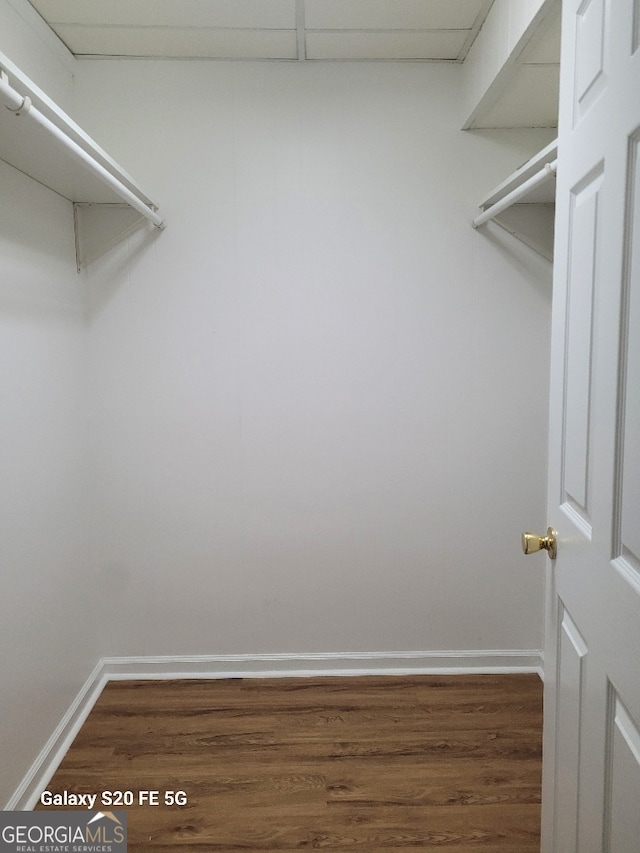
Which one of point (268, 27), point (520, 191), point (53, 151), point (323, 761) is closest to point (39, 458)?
point (53, 151)

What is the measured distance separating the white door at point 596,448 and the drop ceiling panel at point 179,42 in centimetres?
134

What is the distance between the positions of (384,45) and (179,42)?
0.75 metres

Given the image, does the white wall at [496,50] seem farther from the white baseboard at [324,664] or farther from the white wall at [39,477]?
the white baseboard at [324,664]

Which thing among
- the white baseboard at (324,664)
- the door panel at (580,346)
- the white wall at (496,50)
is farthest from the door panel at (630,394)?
the white baseboard at (324,664)

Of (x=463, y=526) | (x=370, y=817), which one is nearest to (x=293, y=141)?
(x=463, y=526)

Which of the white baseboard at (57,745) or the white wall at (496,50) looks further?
the white baseboard at (57,745)

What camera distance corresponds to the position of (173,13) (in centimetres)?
208

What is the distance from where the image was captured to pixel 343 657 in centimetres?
265

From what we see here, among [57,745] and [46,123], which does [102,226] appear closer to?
[46,123]

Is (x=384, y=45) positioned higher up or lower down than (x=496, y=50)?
higher up

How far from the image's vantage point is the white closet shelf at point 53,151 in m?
1.37

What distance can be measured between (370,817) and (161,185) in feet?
7.60

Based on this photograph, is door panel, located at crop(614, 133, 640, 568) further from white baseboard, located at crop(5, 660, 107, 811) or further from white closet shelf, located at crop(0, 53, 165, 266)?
white baseboard, located at crop(5, 660, 107, 811)

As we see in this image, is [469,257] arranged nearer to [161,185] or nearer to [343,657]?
[161,185]
